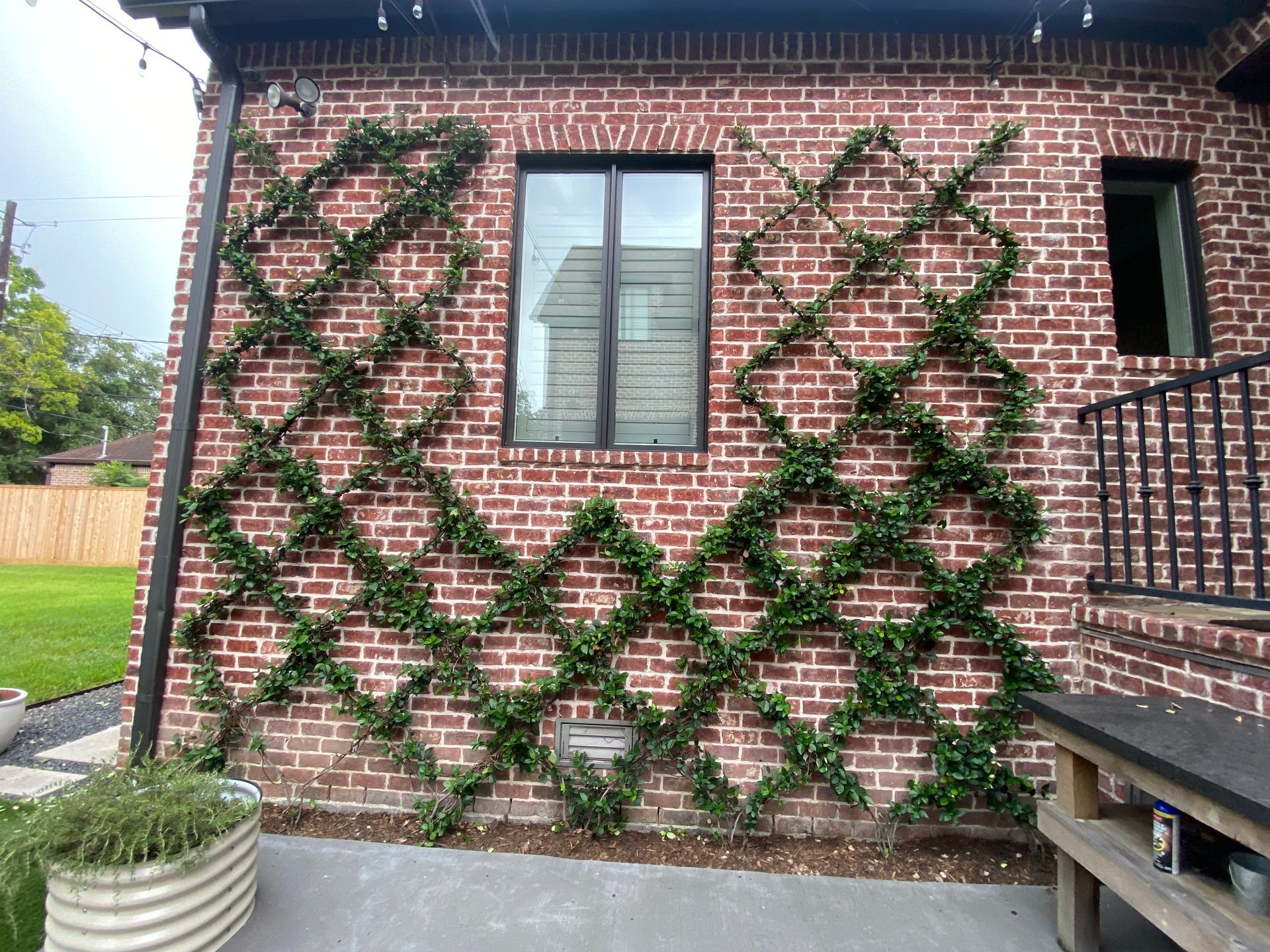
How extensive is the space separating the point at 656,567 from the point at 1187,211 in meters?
3.34

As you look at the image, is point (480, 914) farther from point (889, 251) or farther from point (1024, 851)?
point (889, 251)

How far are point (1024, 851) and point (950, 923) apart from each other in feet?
2.41

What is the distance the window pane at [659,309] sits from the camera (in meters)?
2.94

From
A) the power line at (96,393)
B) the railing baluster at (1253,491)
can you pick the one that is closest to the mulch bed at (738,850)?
the railing baluster at (1253,491)

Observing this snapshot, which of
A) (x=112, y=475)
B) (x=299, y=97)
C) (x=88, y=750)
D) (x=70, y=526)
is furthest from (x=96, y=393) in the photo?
(x=299, y=97)

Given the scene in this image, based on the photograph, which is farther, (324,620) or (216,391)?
(216,391)

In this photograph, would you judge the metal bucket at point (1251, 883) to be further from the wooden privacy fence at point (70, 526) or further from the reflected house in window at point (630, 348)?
the wooden privacy fence at point (70, 526)

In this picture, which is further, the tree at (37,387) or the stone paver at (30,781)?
the tree at (37,387)

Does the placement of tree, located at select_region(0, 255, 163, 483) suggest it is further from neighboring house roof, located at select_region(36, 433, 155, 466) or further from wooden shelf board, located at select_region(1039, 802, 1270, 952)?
wooden shelf board, located at select_region(1039, 802, 1270, 952)

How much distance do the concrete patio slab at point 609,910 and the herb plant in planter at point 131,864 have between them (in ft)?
0.80

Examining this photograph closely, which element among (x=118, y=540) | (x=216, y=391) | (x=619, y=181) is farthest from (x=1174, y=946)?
(x=118, y=540)

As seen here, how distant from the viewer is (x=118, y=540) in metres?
13.1

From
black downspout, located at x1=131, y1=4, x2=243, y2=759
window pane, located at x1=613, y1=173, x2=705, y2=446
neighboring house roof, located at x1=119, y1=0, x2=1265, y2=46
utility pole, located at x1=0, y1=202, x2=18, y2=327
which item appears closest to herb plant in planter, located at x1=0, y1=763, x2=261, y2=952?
black downspout, located at x1=131, y1=4, x2=243, y2=759

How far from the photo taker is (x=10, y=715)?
3.33m
